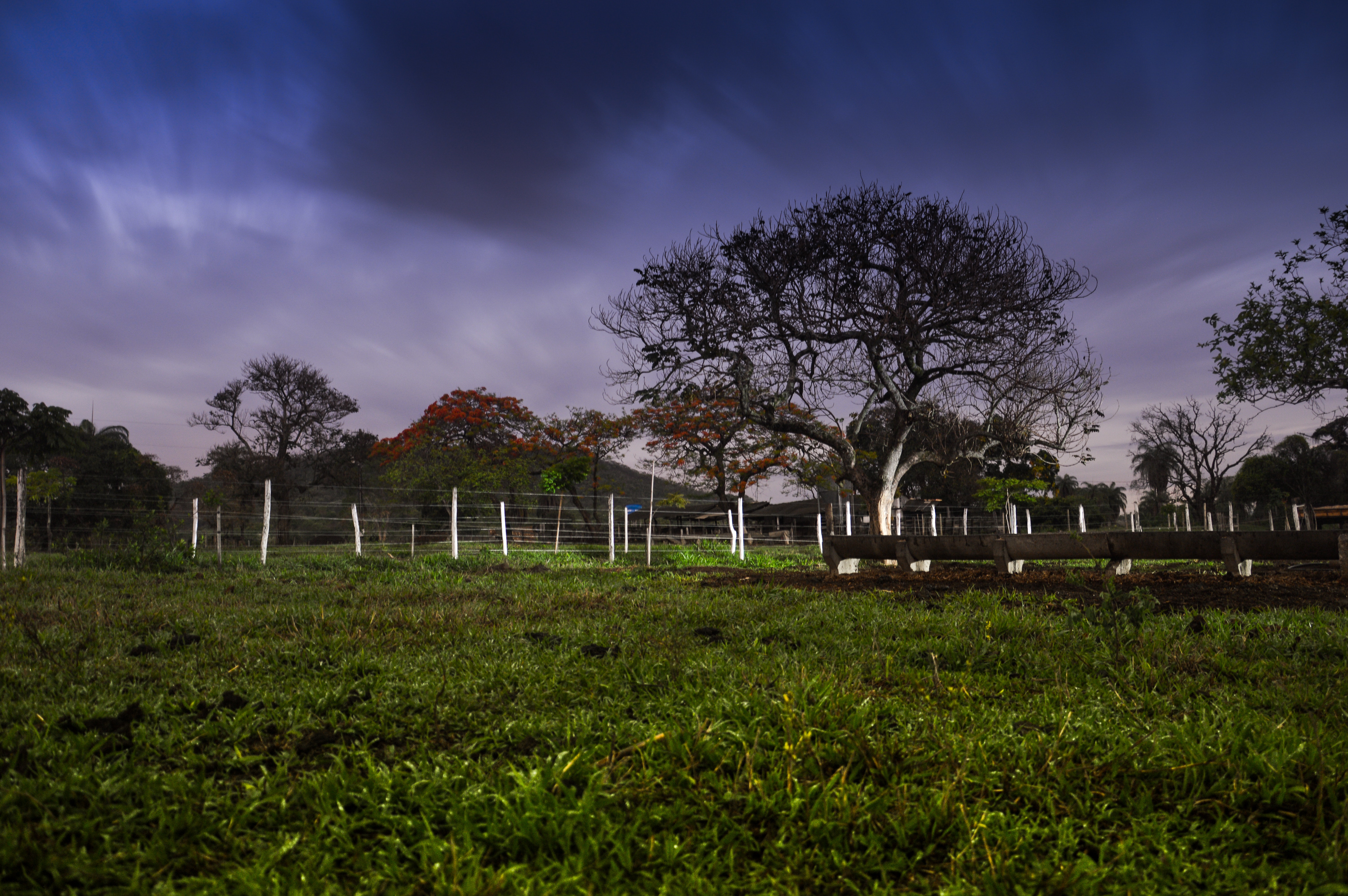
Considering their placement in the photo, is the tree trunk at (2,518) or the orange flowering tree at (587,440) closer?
the tree trunk at (2,518)

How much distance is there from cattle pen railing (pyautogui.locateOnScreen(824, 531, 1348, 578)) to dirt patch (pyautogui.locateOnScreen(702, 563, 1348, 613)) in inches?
8.7

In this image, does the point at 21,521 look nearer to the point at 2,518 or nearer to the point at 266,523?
the point at 2,518

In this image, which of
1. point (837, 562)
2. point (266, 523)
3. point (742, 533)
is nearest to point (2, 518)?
point (266, 523)

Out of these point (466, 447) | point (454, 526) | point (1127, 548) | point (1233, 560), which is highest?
point (466, 447)

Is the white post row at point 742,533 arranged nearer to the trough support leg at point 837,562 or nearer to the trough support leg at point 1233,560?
the trough support leg at point 837,562

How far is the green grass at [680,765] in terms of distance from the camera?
188 centimetres

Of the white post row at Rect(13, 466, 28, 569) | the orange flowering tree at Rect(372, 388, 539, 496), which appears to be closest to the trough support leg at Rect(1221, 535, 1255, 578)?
the white post row at Rect(13, 466, 28, 569)

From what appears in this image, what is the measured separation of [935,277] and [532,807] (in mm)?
13817

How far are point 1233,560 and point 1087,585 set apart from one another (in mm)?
1914

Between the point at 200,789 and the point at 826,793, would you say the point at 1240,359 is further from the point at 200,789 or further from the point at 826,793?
the point at 200,789

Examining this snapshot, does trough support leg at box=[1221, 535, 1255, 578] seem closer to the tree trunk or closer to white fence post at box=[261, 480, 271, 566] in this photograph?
white fence post at box=[261, 480, 271, 566]

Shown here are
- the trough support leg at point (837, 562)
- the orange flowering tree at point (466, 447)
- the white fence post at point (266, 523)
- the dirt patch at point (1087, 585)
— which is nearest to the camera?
the dirt patch at point (1087, 585)

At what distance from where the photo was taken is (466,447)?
Answer: 1025 inches

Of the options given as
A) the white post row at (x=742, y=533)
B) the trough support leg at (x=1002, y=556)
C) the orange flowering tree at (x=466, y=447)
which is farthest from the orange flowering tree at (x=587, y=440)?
the trough support leg at (x=1002, y=556)
